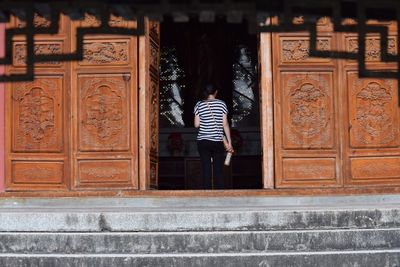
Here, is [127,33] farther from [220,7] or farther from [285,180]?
[285,180]

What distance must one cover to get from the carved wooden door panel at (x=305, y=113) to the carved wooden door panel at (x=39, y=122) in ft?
8.68

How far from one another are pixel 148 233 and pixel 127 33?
360 centimetres

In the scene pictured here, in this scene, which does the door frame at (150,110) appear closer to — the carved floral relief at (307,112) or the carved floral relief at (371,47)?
the carved floral relief at (307,112)

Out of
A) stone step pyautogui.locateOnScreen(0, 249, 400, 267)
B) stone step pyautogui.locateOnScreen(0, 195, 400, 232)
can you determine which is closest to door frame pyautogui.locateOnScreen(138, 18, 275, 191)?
stone step pyautogui.locateOnScreen(0, 195, 400, 232)

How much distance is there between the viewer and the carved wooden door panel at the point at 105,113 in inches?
358

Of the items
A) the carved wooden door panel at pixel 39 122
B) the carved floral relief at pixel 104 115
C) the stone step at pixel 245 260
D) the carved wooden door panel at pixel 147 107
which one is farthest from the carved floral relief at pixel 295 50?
the stone step at pixel 245 260

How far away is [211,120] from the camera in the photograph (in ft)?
29.9

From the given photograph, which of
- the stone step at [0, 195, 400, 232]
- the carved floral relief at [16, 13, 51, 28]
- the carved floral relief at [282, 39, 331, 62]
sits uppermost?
the carved floral relief at [16, 13, 51, 28]

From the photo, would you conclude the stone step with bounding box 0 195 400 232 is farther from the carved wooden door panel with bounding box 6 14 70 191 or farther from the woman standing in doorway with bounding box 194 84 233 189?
the woman standing in doorway with bounding box 194 84 233 189

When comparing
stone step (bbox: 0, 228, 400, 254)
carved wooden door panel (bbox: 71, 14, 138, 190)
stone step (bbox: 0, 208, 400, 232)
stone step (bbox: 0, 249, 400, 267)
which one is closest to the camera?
stone step (bbox: 0, 249, 400, 267)

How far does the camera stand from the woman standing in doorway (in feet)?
29.9

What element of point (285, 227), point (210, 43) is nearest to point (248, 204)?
point (285, 227)

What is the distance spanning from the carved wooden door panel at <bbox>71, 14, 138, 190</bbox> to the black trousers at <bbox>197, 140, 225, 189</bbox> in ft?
2.71

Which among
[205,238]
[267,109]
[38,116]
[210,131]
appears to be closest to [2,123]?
[38,116]
